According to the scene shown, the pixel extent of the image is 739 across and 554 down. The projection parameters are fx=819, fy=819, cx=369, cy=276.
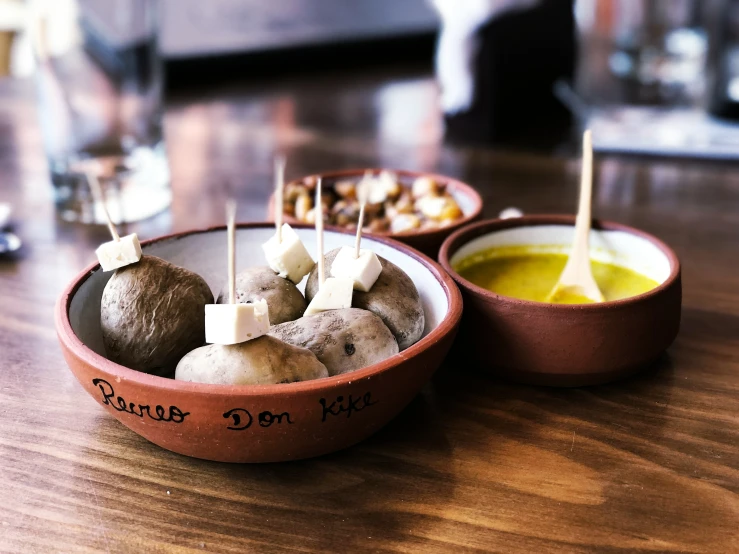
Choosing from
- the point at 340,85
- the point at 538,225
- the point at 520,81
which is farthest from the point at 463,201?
the point at 340,85

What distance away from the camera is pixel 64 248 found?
1105mm

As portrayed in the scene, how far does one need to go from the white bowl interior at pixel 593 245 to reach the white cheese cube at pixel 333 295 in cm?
18

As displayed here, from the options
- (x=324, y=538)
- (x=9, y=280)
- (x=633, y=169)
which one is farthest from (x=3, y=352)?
(x=633, y=169)

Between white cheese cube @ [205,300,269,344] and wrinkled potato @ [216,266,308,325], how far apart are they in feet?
0.32

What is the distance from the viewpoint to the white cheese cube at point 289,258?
0.71 m

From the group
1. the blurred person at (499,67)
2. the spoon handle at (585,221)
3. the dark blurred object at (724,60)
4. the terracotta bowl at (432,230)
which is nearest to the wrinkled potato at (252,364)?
the terracotta bowl at (432,230)

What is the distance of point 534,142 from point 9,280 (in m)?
1.06

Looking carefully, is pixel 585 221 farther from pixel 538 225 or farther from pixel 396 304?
pixel 396 304

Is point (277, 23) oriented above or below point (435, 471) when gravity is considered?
above

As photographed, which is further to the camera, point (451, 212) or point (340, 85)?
point (340, 85)

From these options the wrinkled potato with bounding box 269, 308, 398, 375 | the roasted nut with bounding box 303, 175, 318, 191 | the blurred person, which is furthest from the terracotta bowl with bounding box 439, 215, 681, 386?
the blurred person

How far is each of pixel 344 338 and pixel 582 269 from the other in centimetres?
30

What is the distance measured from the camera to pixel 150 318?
64 cm

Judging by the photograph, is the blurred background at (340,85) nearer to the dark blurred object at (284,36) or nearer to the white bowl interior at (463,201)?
the dark blurred object at (284,36)
